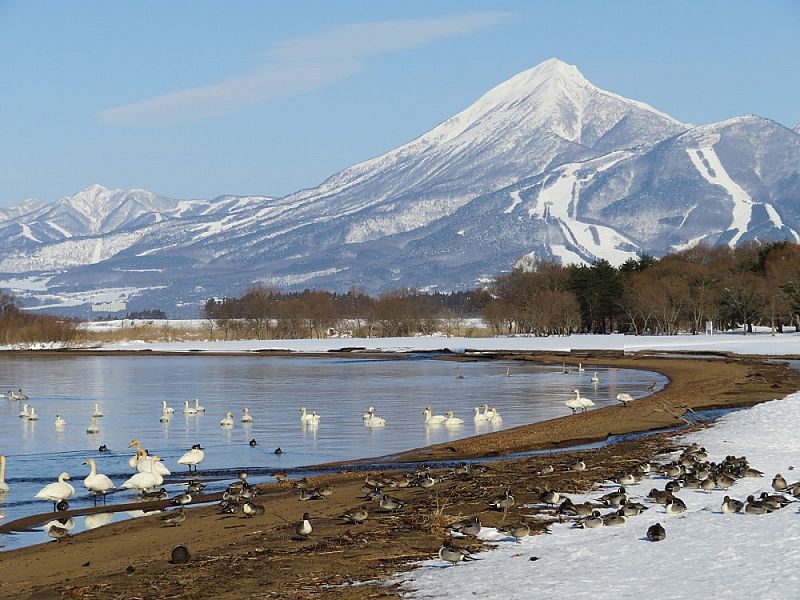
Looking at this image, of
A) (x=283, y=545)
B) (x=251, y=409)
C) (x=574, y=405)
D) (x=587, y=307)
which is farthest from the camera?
(x=587, y=307)

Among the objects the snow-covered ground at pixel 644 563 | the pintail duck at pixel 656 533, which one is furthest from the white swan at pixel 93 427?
the pintail duck at pixel 656 533

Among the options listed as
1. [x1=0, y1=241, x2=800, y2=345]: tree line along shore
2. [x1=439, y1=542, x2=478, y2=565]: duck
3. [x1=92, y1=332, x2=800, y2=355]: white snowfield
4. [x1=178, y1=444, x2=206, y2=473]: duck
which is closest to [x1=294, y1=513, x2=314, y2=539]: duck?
[x1=439, y1=542, x2=478, y2=565]: duck

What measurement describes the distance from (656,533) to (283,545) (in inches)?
199

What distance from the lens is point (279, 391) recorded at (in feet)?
191

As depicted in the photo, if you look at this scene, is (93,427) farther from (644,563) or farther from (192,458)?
(644,563)

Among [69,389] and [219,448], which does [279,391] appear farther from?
[219,448]

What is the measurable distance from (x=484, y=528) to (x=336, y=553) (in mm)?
2117

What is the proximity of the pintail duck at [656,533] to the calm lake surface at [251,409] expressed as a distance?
9.81 metres

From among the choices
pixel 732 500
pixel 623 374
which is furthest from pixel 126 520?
pixel 623 374

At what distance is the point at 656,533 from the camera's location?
14.1m

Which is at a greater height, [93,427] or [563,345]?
[563,345]

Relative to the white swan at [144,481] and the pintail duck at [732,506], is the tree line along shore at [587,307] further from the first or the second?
the pintail duck at [732,506]

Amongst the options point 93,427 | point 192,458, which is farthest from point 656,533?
point 93,427

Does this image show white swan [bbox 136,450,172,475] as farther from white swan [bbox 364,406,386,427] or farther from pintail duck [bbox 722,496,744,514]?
white swan [bbox 364,406,386,427]
